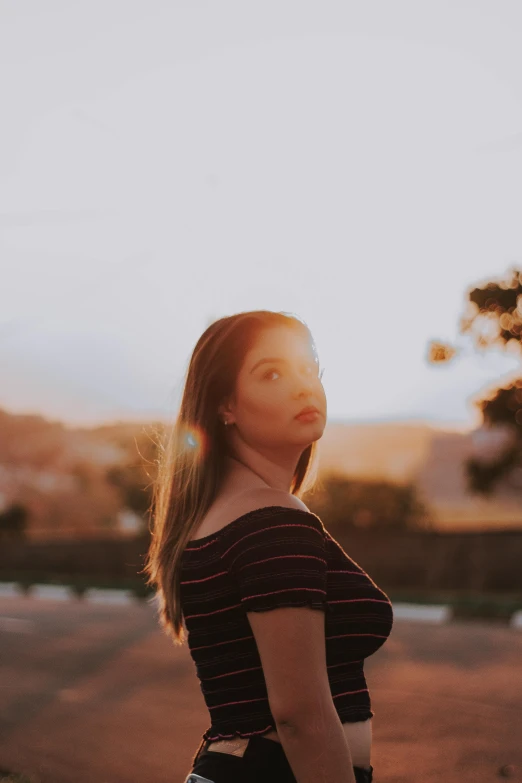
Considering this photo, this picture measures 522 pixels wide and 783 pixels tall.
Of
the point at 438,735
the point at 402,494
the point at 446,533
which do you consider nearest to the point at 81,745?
the point at 438,735

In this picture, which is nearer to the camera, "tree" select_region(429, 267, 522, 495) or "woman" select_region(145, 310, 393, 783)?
"woman" select_region(145, 310, 393, 783)

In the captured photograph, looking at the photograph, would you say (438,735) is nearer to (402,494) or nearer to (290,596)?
(290,596)

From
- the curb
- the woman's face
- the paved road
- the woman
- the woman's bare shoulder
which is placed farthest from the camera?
the curb

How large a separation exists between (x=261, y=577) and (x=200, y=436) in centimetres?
45

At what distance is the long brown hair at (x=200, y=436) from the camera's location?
2008 millimetres

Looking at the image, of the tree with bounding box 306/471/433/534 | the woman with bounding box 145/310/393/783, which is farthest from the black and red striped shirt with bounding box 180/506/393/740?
the tree with bounding box 306/471/433/534

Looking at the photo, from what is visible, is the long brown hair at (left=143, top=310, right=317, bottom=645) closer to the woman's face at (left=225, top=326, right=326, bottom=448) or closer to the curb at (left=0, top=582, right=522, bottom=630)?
the woman's face at (left=225, top=326, right=326, bottom=448)

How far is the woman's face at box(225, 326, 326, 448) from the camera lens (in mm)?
1924

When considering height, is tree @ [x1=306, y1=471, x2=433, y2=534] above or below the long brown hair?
below

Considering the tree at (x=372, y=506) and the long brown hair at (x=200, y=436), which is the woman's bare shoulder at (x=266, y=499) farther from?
the tree at (x=372, y=506)

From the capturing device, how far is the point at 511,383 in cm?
745

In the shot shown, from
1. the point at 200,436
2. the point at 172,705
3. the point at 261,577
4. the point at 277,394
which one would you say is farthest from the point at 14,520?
the point at 261,577

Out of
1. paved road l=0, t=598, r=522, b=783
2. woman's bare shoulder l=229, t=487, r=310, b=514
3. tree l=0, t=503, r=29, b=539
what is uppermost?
woman's bare shoulder l=229, t=487, r=310, b=514

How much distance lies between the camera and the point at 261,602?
1.67m
